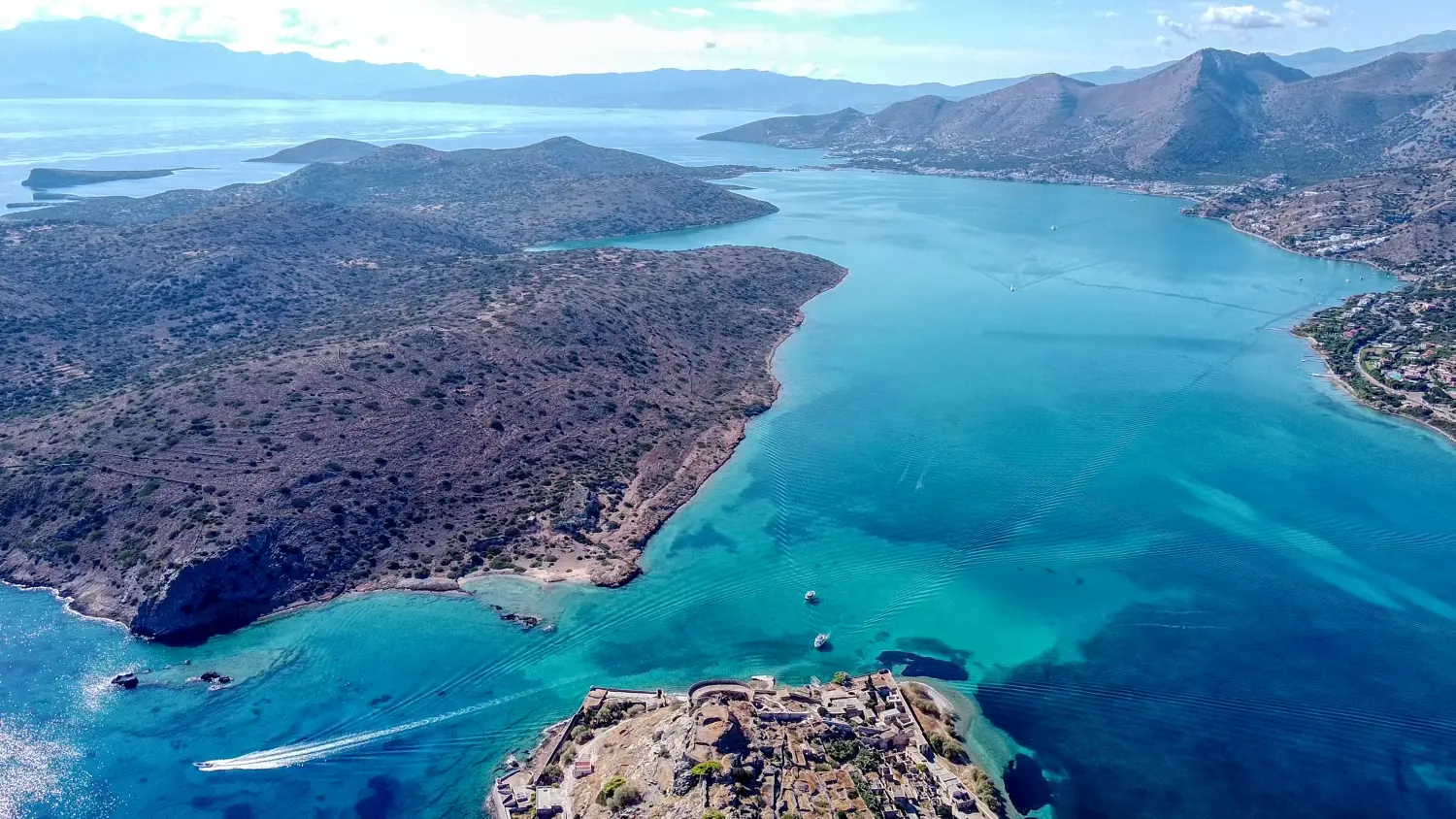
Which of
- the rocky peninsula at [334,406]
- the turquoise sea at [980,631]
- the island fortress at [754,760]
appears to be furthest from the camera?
the rocky peninsula at [334,406]

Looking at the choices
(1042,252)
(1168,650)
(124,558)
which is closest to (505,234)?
(1042,252)

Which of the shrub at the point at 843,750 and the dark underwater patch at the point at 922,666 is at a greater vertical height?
the shrub at the point at 843,750

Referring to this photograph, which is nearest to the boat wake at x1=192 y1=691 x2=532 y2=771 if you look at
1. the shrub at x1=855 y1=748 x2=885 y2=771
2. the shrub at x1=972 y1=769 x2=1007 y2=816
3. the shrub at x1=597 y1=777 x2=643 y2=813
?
the shrub at x1=597 y1=777 x2=643 y2=813

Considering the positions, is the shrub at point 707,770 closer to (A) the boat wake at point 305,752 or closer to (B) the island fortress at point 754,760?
(B) the island fortress at point 754,760

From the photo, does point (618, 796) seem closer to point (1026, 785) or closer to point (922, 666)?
point (1026, 785)

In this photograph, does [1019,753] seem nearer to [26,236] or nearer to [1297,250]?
[26,236]

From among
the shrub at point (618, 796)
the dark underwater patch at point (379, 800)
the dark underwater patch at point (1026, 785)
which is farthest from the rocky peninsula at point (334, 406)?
the dark underwater patch at point (1026, 785)
